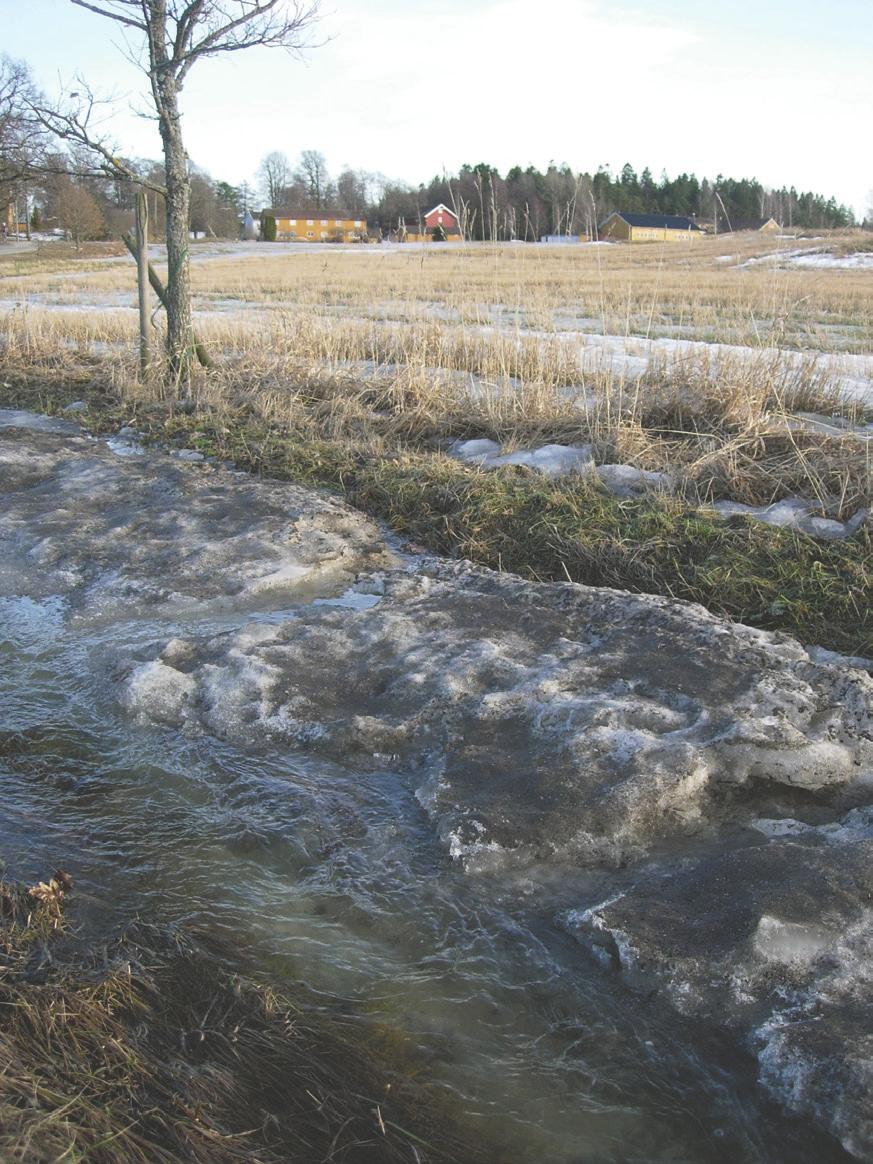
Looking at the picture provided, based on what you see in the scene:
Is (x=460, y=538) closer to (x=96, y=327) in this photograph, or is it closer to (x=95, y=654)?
(x=95, y=654)

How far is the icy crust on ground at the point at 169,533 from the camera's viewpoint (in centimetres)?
466

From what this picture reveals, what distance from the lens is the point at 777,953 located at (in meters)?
2.21

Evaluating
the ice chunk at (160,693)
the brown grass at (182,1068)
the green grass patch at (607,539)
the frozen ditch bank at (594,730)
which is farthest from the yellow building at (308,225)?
the brown grass at (182,1068)

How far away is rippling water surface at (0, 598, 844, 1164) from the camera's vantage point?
6.33 ft

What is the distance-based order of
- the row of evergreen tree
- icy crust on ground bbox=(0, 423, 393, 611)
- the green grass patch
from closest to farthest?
the green grass patch → icy crust on ground bbox=(0, 423, 393, 611) → the row of evergreen tree

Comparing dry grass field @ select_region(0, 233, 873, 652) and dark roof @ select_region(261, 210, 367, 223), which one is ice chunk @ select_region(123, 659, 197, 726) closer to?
dry grass field @ select_region(0, 233, 873, 652)

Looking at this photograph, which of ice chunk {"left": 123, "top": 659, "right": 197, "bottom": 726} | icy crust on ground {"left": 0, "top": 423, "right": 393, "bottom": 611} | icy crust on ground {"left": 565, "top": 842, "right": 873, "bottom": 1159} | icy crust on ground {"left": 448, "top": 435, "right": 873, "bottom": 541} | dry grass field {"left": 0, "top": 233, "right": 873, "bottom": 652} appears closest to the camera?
icy crust on ground {"left": 565, "top": 842, "right": 873, "bottom": 1159}

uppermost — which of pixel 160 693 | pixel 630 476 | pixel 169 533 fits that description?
pixel 630 476

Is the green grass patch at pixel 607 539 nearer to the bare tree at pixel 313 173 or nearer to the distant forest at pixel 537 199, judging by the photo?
the distant forest at pixel 537 199

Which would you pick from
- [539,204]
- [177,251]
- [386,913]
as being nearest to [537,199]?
[539,204]

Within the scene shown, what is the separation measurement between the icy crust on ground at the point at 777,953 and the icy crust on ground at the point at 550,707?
0.29m

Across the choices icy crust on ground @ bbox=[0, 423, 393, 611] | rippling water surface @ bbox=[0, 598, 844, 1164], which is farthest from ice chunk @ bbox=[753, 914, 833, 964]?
icy crust on ground @ bbox=[0, 423, 393, 611]

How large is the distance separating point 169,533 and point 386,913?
133 inches

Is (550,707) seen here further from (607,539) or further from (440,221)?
(440,221)
